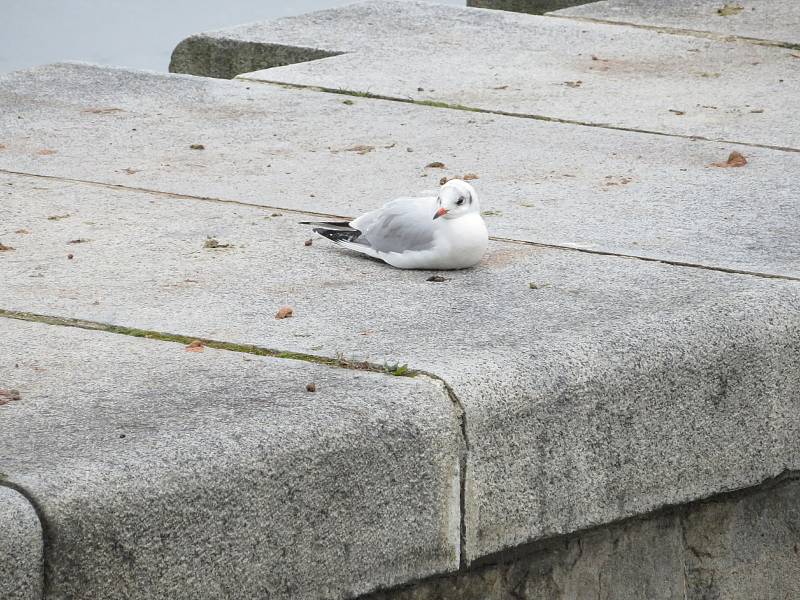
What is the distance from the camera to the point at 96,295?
308cm

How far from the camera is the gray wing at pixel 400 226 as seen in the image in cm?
323

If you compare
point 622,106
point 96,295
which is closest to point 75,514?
point 96,295

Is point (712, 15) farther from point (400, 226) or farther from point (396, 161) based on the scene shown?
point (400, 226)

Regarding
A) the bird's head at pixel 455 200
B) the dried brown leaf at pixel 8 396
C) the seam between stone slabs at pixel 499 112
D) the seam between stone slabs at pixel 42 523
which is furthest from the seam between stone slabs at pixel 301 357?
the seam between stone slabs at pixel 499 112

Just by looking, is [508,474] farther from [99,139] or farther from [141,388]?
[99,139]

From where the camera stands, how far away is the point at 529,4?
25.8ft

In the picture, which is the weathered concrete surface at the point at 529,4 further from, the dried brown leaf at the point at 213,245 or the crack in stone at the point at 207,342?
the crack in stone at the point at 207,342

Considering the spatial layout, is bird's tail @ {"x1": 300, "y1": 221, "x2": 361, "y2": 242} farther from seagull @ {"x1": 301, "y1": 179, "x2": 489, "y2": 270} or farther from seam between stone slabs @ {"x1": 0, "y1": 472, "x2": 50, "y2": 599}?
seam between stone slabs @ {"x1": 0, "y1": 472, "x2": 50, "y2": 599}

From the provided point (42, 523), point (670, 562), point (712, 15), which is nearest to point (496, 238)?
point (670, 562)

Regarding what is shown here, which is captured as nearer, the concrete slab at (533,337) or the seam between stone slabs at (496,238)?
the concrete slab at (533,337)

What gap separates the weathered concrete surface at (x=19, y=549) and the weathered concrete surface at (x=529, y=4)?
626 cm

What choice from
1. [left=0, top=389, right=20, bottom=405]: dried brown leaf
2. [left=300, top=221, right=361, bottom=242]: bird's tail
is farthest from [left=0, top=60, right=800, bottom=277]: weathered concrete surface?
[left=0, top=389, right=20, bottom=405]: dried brown leaf

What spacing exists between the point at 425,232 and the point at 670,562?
3.05 ft

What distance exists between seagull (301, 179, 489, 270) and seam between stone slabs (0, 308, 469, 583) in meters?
0.62
